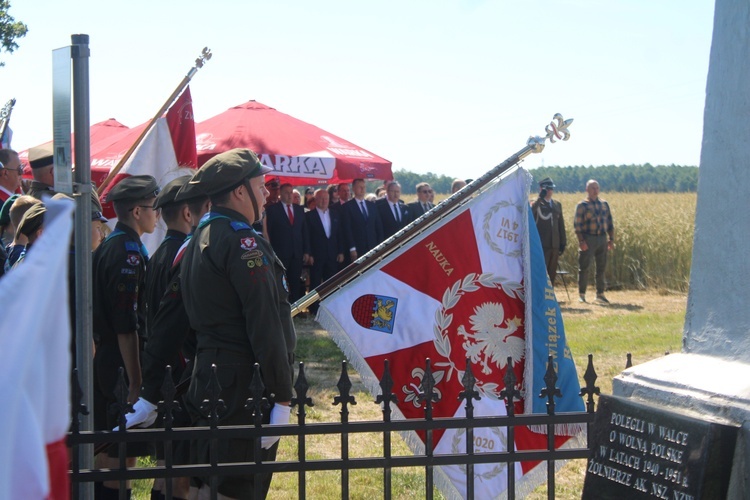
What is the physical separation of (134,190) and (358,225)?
9.16m

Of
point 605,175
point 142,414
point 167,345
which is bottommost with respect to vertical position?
point 142,414

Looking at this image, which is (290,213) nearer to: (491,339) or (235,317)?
(491,339)

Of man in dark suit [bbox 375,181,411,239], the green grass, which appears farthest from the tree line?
the green grass

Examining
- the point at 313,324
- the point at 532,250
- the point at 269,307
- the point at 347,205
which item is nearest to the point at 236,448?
the point at 269,307

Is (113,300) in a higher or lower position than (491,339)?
higher

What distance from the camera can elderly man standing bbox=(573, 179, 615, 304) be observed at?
15.5 metres

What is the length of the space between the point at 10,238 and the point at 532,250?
3815mm

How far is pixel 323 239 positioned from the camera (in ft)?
43.8

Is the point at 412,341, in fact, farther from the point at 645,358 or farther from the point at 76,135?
the point at 645,358

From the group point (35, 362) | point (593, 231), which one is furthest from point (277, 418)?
point (593, 231)

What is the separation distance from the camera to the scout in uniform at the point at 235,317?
3291 mm

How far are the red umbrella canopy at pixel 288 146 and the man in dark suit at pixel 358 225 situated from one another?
1530mm

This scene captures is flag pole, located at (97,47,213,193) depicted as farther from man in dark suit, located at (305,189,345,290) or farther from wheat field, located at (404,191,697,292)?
wheat field, located at (404,191,697,292)

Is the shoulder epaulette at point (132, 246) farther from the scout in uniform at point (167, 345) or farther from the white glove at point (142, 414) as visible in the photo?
the white glove at point (142, 414)
